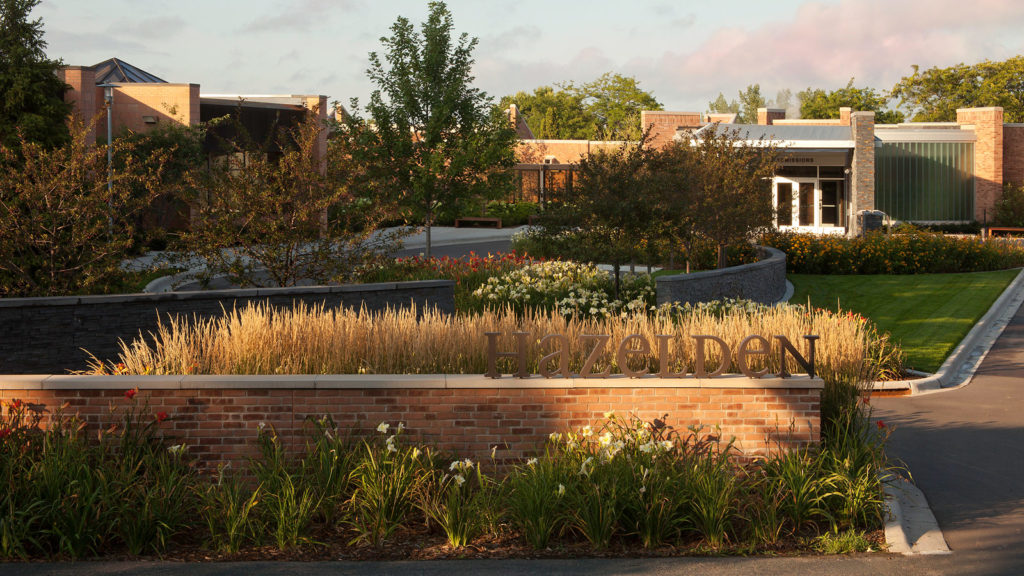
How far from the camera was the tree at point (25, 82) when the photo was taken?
27.7m

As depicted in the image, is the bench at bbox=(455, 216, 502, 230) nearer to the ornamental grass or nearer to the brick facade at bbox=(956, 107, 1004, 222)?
the brick facade at bbox=(956, 107, 1004, 222)

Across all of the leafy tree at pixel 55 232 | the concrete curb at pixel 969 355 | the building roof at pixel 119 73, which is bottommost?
the concrete curb at pixel 969 355

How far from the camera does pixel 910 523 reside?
7613 millimetres

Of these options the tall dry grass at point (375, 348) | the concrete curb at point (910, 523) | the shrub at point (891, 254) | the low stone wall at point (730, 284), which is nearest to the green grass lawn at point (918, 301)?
the shrub at point (891, 254)

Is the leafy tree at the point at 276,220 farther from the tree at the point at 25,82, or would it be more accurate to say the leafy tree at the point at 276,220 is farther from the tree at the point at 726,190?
the tree at the point at 25,82

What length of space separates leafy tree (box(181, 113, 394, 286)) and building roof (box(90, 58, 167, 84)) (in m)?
28.5

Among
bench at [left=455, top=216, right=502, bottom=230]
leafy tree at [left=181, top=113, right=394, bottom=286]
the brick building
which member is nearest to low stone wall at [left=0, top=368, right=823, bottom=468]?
leafy tree at [left=181, top=113, right=394, bottom=286]

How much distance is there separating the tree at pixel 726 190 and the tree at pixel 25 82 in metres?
17.9

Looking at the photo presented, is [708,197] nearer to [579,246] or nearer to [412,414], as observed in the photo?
[579,246]

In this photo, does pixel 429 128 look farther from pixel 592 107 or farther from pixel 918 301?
pixel 592 107

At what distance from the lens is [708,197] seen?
20.8m

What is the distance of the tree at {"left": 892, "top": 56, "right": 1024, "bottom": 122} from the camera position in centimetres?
6381

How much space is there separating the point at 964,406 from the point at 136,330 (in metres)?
10.3

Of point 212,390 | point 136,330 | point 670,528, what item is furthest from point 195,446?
point 136,330
